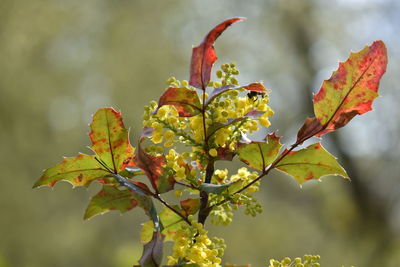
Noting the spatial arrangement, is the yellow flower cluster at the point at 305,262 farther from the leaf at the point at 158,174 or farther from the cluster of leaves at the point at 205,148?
the leaf at the point at 158,174

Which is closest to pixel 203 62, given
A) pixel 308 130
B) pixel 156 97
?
pixel 308 130

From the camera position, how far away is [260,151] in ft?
1.93

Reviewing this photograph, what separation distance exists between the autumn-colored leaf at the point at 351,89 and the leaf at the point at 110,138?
8.9 inches

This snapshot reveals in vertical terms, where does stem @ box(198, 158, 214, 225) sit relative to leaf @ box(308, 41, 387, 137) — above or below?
below

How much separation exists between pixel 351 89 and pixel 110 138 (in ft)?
0.94

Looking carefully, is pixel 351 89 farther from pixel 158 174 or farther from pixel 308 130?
pixel 158 174

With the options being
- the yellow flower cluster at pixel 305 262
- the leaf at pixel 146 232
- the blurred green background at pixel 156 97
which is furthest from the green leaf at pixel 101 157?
the blurred green background at pixel 156 97

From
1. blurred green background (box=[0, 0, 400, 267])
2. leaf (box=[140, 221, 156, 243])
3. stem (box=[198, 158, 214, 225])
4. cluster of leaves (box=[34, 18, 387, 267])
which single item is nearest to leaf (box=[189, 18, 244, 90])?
cluster of leaves (box=[34, 18, 387, 267])

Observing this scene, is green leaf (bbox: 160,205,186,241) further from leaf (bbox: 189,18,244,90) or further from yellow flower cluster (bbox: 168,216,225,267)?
leaf (bbox: 189,18,244,90)

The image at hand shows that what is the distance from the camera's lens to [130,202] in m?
0.66

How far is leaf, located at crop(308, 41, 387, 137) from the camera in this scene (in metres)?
0.56

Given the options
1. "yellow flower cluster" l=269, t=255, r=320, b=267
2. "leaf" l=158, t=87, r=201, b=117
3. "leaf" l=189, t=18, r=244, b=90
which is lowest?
"yellow flower cluster" l=269, t=255, r=320, b=267

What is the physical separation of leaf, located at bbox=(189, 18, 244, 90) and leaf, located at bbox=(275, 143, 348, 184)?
0.45 feet

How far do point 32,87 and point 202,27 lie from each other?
95.3 inches
